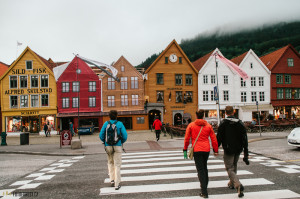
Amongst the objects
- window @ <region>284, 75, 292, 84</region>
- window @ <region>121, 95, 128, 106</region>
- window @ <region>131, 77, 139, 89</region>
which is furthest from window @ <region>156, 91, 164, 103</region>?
window @ <region>284, 75, 292, 84</region>

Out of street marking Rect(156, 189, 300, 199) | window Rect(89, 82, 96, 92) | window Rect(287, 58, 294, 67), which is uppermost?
window Rect(287, 58, 294, 67)

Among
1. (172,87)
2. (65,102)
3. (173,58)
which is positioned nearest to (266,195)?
(172,87)

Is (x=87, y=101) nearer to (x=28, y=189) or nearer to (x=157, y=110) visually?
(x=157, y=110)

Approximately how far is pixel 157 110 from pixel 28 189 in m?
30.0

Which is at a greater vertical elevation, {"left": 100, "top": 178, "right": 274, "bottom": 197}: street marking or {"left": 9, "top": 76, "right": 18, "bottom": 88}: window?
{"left": 9, "top": 76, "right": 18, "bottom": 88}: window

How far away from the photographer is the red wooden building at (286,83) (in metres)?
38.4

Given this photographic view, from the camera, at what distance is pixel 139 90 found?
35312mm

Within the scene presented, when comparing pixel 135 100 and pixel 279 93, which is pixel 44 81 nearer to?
pixel 135 100

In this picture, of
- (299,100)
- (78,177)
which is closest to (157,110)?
(299,100)

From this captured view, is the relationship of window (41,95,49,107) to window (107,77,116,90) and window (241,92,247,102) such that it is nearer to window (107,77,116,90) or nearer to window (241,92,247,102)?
window (107,77,116,90)

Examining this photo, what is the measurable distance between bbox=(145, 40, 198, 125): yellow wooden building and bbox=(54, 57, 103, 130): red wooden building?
827 cm

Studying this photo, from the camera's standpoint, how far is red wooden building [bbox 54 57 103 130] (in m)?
33.3

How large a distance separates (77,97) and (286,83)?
119 feet

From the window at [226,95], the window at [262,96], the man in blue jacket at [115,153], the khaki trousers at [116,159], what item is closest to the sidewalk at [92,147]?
the man in blue jacket at [115,153]
